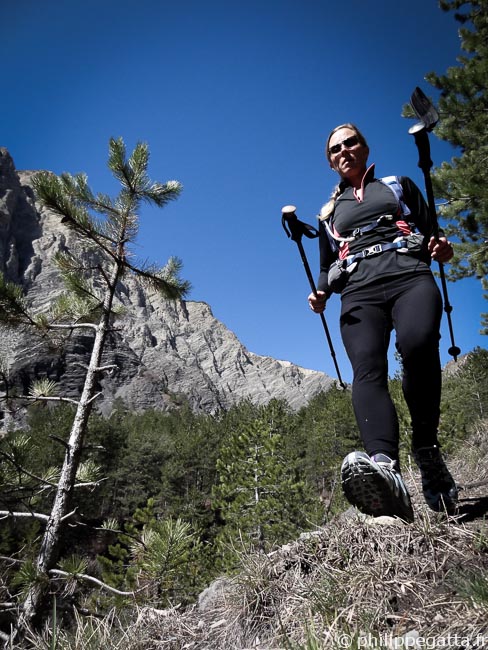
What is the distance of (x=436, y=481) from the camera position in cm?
199

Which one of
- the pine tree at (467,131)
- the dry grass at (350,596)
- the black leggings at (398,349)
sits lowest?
the dry grass at (350,596)

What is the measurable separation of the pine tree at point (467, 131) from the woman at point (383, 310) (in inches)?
203

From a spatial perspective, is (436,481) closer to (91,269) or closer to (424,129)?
(424,129)

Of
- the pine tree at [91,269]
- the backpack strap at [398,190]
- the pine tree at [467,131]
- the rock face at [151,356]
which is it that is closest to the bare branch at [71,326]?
the pine tree at [91,269]

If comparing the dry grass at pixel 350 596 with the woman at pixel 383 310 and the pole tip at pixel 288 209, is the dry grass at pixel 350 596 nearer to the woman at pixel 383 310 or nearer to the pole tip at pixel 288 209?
the woman at pixel 383 310

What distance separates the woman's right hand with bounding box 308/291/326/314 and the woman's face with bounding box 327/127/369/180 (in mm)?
862

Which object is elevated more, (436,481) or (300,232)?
(300,232)

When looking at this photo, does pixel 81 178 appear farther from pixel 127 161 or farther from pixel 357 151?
pixel 357 151

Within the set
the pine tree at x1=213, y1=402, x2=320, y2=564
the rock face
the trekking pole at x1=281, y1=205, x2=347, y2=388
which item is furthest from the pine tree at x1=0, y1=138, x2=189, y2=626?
the rock face

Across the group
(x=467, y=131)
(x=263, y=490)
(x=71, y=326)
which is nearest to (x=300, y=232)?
(x=71, y=326)

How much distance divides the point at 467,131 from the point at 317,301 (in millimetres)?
7307

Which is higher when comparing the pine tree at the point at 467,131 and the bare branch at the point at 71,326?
the pine tree at the point at 467,131

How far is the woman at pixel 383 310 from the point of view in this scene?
71.1 inches

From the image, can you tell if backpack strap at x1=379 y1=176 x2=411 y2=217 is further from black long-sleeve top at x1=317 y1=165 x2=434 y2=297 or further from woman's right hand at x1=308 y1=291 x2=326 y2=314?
woman's right hand at x1=308 y1=291 x2=326 y2=314
